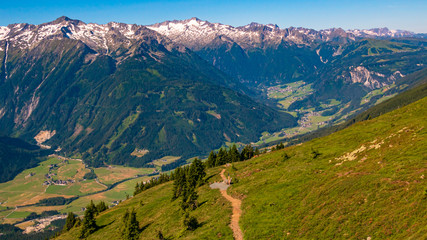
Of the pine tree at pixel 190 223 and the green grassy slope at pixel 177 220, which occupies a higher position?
the pine tree at pixel 190 223

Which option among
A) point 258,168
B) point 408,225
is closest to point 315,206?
point 408,225

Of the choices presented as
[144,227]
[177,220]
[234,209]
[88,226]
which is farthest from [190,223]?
[88,226]

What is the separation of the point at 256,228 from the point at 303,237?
1024 cm

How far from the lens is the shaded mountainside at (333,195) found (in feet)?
162

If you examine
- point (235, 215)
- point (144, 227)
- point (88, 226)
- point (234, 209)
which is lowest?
point (144, 227)

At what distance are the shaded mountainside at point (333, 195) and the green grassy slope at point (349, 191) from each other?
0.46 ft

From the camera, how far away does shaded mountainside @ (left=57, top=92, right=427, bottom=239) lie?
1949 inches

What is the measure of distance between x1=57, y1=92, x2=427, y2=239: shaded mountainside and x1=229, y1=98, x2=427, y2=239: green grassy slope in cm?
14

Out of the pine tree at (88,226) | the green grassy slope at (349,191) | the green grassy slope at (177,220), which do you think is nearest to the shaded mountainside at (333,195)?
the green grassy slope at (349,191)

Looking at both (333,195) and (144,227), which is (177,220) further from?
(333,195)

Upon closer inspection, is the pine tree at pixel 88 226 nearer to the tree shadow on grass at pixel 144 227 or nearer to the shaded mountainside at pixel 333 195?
the shaded mountainside at pixel 333 195

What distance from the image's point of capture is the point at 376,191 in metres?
56.2

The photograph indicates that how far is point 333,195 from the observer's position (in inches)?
2404

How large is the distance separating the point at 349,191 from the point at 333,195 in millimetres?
3248
